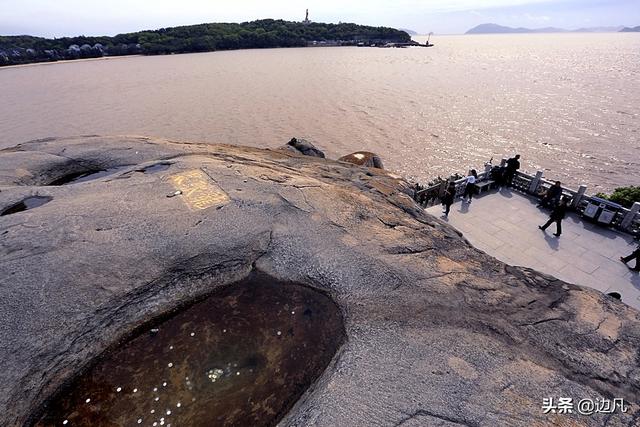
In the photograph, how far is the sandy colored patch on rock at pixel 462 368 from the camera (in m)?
4.94

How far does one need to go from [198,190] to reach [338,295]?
16.8ft

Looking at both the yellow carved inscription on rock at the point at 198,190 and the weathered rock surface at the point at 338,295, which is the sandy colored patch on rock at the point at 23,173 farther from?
the yellow carved inscription on rock at the point at 198,190

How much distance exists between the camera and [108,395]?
16.4ft

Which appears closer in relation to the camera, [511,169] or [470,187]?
[470,187]

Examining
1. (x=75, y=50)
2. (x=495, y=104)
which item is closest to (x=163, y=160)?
(x=495, y=104)

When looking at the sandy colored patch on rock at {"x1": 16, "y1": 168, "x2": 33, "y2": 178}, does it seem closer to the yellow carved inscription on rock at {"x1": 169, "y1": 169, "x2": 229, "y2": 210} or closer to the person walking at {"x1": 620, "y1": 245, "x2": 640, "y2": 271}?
the yellow carved inscription on rock at {"x1": 169, "y1": 169, "x2": 229, "y2": 210}

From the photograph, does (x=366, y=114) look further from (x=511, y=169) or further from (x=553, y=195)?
(x=553, y=195)

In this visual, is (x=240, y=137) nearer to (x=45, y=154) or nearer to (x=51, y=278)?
(x=45, y=154)

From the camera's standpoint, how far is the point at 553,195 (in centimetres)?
1393

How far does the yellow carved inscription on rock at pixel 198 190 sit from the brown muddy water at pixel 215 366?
2.91 meters

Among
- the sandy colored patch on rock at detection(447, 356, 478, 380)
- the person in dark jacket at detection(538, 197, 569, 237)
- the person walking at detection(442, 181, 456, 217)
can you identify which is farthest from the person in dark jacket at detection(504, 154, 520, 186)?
the sandy colored patch on rock at detection(447, 356, 478, 380)

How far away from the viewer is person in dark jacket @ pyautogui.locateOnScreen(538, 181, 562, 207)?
13734mm

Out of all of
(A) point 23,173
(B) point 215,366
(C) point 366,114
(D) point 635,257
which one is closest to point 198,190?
(B) point 215,366

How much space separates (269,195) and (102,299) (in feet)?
14.9
